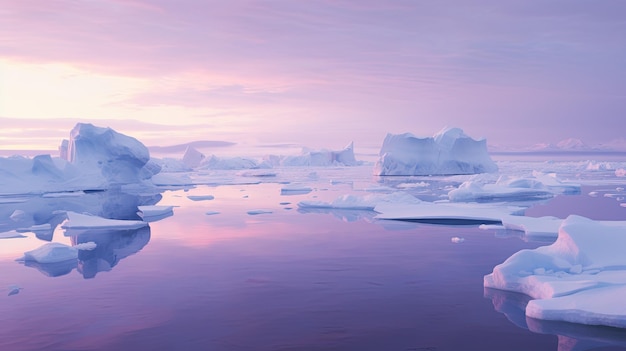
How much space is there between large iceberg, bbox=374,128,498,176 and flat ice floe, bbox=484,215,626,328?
37.1 meters

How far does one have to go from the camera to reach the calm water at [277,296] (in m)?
5.71

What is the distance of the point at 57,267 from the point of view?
31.2ft

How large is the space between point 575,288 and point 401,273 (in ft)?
9.57

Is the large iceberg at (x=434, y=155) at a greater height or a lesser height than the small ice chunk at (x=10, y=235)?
greater

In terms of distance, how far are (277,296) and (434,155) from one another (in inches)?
1638

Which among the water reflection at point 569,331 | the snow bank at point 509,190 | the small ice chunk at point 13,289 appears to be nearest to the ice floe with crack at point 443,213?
the snow bank at point 509,190

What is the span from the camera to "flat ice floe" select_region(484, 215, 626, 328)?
5859 millimetres

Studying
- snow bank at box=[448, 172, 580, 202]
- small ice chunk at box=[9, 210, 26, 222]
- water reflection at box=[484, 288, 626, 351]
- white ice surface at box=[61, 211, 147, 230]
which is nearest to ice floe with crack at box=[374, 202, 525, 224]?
snow bank at box=[448, 172, 580, 202]

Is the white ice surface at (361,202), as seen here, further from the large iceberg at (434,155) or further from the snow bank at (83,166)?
the large iceberg at (434,155)

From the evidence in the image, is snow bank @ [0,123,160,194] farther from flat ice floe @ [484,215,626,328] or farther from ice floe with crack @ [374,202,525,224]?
flat ice floe @ [484,215,626,328]

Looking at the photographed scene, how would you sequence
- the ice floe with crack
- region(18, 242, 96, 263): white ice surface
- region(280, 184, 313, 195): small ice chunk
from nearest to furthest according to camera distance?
region(18, 242, 96, 263): white ice surface < the ice floe with crack < region(280, 184, 313, 195): small ice chunk

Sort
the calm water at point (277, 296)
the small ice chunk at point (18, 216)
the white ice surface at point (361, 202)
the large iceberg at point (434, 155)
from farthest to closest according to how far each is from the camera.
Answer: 1. the large iceberg at point (434, 155)
2. the white ice surface at point (361, 202)
3. the small ice chunk at point (18, 216)
4. the calm water at point (277, 296)

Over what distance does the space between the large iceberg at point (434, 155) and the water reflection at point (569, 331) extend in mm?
39516

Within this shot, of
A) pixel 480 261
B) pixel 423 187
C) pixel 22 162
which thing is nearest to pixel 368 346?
pixel 480 261
